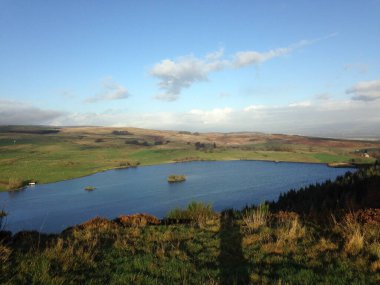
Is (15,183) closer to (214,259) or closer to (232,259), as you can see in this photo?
(214,259)

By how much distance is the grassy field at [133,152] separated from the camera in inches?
3457

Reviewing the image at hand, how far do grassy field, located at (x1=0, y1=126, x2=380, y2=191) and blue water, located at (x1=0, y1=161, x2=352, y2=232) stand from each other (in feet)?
38.1

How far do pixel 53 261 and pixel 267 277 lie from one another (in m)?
5.17

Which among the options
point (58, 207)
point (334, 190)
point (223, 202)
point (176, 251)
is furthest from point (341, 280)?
point (58, 207)

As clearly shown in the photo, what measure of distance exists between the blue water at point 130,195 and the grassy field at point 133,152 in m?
11.6

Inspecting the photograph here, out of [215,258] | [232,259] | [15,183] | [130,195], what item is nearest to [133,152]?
[15,183]

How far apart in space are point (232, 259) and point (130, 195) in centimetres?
5273

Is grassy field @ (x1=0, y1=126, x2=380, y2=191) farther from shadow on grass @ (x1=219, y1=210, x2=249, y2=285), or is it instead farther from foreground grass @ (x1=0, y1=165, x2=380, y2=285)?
shadow on grass @ (x1=219, y1=210, x2=249, y2=285)

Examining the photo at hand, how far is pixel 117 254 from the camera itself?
9016mm

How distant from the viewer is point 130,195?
5919 cm

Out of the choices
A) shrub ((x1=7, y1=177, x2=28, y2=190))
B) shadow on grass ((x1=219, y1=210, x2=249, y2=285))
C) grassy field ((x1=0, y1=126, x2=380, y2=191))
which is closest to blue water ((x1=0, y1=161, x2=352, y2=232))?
shrub ((x1=7, y1=177, x2=28, y2=190))

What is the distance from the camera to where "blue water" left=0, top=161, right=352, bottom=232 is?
148 ft

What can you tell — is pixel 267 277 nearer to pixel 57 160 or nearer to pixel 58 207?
pixel 58 207

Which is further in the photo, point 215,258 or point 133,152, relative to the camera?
point 133,152
